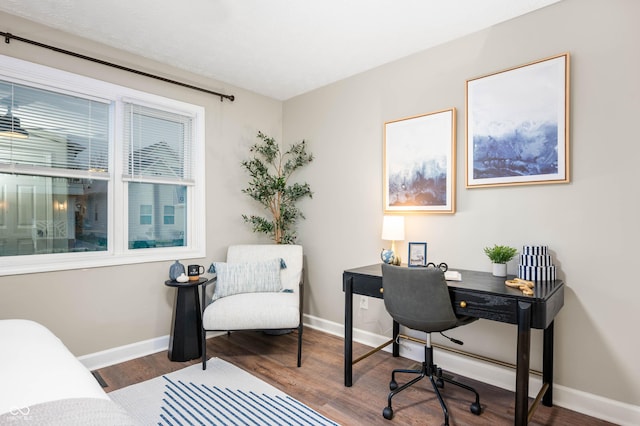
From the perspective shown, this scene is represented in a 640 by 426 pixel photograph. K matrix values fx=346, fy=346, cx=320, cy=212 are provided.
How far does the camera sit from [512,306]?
182 cm

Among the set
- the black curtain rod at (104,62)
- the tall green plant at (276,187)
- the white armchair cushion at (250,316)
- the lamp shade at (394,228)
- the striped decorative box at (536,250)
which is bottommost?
the white armchair cushion at (250,316)

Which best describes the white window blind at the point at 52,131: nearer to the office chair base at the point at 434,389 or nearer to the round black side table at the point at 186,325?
the round black side table at the point at 186,325

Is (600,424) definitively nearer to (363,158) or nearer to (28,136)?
(363,158)

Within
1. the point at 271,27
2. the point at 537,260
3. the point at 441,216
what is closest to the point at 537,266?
the point at 537,260

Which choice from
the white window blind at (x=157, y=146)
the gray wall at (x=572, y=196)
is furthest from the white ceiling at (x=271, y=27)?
the white window blind at (x=157, y=146)

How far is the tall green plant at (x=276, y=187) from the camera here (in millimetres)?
3682

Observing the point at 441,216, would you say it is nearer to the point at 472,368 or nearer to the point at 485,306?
the point at 485,306

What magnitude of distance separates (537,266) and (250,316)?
199 centimetres

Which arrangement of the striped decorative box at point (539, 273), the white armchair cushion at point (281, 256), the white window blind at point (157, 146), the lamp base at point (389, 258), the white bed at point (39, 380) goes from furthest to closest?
1. the white armchair cushion at point (281, 256)
2. the white window blind at point (157, 146)
3. the lamp base at point (389, 258)
4. the striped decorative box at point (539, 273)
5. the white bed at point (39, 380)

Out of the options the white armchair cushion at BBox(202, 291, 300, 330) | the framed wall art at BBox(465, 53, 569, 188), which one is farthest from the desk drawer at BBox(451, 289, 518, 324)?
the white armchair cushion at BBox(202, 291, 300, 330)

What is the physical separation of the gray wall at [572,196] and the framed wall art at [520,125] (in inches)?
2.4

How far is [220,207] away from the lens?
350 cm

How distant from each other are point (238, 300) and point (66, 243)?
1.38 meters

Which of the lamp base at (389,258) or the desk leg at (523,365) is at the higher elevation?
the lamp base at (389,258)
